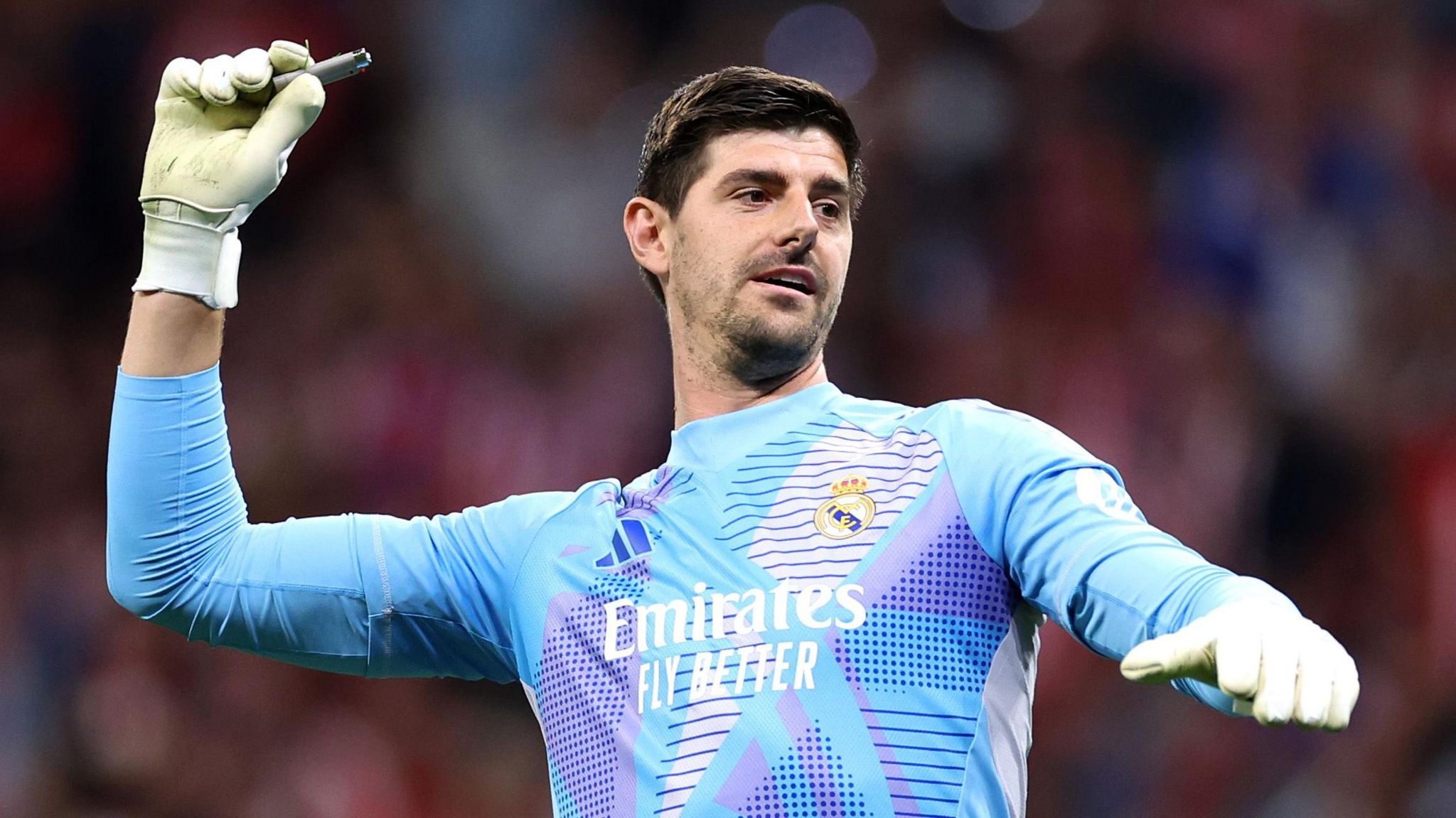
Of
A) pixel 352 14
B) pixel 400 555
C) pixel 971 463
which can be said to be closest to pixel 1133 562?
pixel 971 463

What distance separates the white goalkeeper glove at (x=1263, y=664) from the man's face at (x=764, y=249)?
57.8 inches

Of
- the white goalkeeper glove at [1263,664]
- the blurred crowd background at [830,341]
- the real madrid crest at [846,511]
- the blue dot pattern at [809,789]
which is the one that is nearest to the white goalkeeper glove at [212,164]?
the real madrid crest at [846,511]

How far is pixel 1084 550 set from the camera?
277 centimetres

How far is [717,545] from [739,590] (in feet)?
0.49

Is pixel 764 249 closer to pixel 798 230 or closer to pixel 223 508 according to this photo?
pixel 798 230

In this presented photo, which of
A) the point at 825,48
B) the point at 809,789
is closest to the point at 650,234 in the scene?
the point at 809,789

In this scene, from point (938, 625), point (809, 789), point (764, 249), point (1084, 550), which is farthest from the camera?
point (764, 249)

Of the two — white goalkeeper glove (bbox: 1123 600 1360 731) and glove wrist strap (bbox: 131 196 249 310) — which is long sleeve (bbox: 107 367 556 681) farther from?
white goalkeeper glove (bbox: 1123 600 1360 731)

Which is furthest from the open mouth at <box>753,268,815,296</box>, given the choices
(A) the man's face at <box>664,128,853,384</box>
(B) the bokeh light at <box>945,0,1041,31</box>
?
(B) the bokeh light at <box>945,0,1041,31</box>

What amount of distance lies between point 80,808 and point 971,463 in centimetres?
569

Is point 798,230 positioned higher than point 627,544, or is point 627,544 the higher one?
point 798,230

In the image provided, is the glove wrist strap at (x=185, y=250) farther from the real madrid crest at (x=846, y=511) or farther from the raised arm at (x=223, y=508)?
the real madrid crest at (x=846, y=511)

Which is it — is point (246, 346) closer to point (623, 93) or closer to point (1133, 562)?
point (623, 93)

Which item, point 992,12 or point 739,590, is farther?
point 992,12
